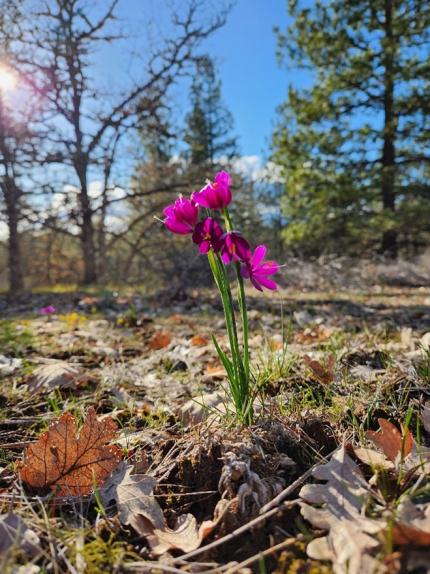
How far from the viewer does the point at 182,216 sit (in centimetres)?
122

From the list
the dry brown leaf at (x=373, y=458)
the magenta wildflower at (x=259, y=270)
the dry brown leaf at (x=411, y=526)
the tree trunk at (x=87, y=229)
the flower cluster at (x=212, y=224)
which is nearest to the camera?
the dry brown leaf at (x=411, y=526)

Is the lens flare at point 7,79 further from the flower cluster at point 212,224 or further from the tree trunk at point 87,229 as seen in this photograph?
the flower cluster at point 212,224

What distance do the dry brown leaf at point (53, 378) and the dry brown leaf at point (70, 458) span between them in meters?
0.89

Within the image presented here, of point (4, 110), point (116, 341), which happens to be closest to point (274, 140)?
point (4, 110)

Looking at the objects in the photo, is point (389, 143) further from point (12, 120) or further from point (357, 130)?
point (12, 120)

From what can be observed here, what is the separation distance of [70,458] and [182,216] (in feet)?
2.55

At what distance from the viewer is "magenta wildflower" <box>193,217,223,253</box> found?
1.18 meters

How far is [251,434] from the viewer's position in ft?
3.96

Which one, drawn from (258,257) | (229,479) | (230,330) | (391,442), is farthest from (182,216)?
(391,442)

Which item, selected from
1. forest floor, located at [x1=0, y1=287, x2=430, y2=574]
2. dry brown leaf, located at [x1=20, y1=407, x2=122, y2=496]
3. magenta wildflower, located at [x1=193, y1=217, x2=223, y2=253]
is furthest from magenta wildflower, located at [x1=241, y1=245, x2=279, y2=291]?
dry brown leaf, located at [x1=20, y1=407, x2=122, y2=496]

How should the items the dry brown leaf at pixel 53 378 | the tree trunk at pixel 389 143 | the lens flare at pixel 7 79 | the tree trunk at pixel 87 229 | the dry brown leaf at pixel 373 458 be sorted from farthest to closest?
the tree trunk at pixel 87 229 < the lens flare at pixel 7 79 < the tree trunk at pixel 389 143 < the dry brown leaf at pixel 53 378 < the dry brown leaf at pixel 373 458

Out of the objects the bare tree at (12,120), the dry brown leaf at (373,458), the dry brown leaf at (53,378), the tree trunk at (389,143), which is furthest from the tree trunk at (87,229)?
the dry brown leaf at (373,458)

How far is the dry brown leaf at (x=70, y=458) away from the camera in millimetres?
1142

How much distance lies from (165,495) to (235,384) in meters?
0.39
